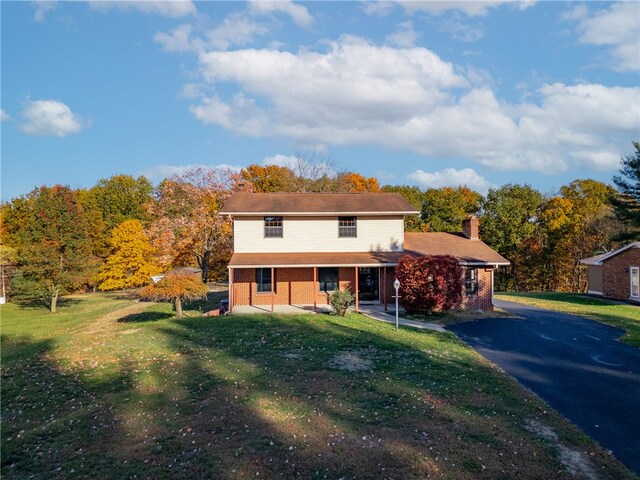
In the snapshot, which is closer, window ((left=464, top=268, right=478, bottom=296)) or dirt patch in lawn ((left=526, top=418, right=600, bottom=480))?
dirt patch in lawn ((left=526, top=418, right=600, bottom=480))

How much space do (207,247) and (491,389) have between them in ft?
86.5

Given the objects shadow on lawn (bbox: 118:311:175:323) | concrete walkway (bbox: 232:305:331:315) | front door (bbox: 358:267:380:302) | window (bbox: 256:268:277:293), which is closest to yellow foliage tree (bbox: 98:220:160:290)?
shadow on lawn (bbox: 118:311:175:323)

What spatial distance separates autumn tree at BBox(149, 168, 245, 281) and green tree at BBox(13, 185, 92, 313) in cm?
570

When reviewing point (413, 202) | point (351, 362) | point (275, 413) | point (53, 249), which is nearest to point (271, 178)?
point (413, 202)

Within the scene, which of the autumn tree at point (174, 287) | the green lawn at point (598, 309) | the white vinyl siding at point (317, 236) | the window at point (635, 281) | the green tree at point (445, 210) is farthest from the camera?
the green tree at point (445, 210)

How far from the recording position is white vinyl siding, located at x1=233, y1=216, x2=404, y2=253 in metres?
22.6

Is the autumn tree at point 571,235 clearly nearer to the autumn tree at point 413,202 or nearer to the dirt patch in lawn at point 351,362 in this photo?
the autumn tree at point 413,202

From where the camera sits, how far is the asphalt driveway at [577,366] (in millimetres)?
8023

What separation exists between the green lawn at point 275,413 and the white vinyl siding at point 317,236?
27.7 feet

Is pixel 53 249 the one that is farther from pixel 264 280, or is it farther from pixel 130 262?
pixel 264 280

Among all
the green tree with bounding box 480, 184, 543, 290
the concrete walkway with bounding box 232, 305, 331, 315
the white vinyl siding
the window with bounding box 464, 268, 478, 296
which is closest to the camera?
the concrete walkway with bounding box 232, 305, 331, 315

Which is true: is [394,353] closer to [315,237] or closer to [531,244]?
[315,237]

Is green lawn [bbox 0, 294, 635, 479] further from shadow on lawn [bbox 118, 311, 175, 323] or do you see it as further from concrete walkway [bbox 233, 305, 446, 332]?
shadow on lawn [bbox 118, 311, 175, 323]

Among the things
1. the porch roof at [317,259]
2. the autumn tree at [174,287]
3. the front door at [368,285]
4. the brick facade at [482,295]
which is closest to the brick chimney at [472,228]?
the brick facade at [482,295]
